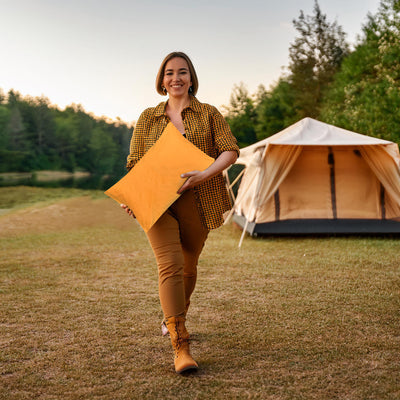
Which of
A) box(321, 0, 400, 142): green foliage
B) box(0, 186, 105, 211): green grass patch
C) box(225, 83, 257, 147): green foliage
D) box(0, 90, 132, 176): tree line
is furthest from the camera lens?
box(0, 90, 132, 176): tree line

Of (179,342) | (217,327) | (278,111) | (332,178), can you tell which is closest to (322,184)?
(332,178)

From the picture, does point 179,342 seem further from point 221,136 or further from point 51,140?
point 51,140

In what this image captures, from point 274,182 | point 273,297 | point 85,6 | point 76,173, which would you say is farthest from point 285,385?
point 76,173

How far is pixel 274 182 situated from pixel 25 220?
6.59 meters

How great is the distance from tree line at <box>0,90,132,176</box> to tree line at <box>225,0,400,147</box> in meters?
21.5

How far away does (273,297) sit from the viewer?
4000mm

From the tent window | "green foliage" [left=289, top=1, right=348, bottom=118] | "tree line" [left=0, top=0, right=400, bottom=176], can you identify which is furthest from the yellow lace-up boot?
→ "green foliage" [left=289, top=1, right=348, bottom=118]

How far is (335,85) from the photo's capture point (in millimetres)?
28031

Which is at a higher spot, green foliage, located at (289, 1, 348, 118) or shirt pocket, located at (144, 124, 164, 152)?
green foliage, located at (289, 1, 348, 118)

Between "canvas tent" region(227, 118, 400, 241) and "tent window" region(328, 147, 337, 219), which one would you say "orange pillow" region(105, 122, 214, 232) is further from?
"tent window" region(328, 147, 337, 219)

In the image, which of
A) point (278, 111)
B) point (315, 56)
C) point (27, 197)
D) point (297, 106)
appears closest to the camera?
point (27, 197)

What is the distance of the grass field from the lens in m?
2.30

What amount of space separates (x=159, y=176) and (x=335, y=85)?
27.6 m

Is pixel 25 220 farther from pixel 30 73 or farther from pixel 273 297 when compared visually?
pixel 30 73
